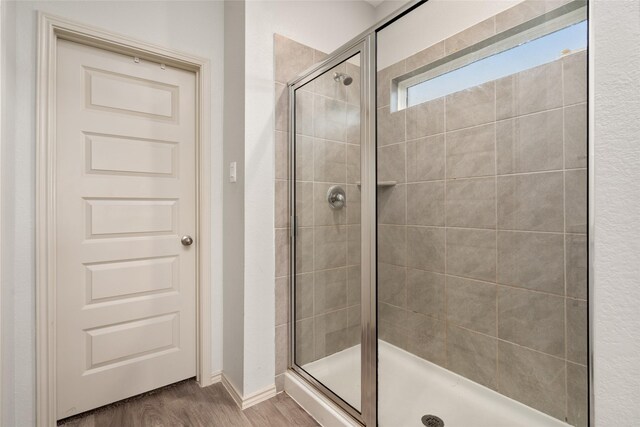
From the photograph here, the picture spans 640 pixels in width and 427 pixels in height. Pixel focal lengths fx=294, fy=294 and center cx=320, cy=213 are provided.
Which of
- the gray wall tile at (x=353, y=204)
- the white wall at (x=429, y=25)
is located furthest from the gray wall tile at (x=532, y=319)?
the white wall at (x=429, y=25)

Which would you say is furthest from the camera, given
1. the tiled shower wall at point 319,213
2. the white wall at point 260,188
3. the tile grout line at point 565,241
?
the white wall at point 260,188

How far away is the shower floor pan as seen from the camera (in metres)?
1.41

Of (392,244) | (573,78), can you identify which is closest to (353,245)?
(392,244)

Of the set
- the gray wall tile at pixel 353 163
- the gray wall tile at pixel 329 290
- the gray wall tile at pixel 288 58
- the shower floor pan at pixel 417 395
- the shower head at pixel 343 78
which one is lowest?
the shower floor pan at pixel 417 395

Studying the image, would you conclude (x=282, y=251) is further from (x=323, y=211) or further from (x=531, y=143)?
(x=531, y=143)

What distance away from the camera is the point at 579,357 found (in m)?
0.96

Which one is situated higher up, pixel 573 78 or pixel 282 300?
pixel 573 78

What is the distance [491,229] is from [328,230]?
865 millimetres

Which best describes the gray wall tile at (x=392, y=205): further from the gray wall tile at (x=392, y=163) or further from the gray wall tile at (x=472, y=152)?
the gray wall tile at (x=472, y=152)

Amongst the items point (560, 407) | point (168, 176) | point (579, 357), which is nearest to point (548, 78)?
point (579, 357)

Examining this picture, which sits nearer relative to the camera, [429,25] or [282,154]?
[429,25]

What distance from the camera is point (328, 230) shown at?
1.63 m

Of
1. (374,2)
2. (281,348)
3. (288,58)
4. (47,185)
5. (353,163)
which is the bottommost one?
(281,348)

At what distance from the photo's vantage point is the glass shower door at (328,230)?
145cm
